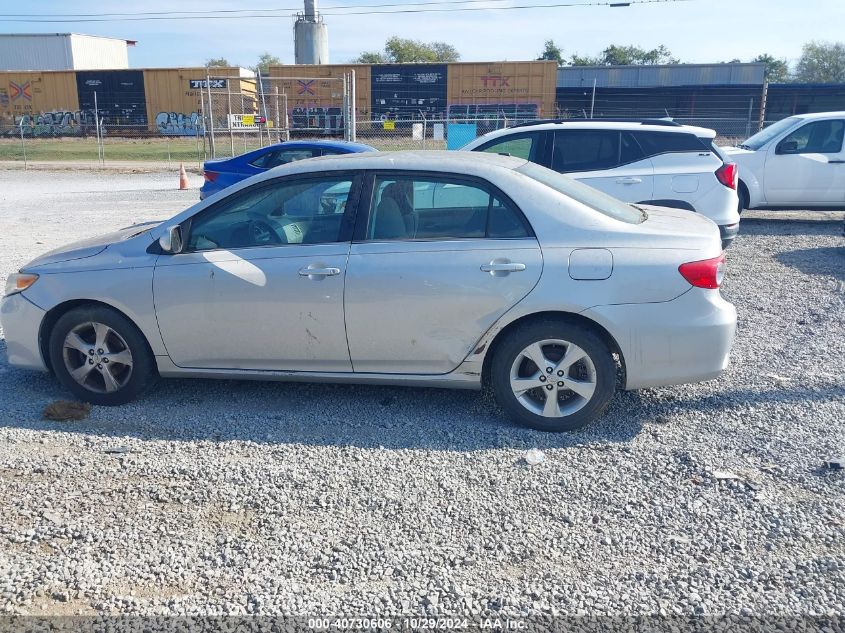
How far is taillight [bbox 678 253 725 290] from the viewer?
429 cm

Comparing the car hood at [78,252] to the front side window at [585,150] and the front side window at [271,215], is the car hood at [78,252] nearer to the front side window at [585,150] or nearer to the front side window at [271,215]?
the front side window at [271,215]

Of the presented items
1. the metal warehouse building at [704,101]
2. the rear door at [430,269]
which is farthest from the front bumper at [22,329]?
the metal warehouse building at [704,101]

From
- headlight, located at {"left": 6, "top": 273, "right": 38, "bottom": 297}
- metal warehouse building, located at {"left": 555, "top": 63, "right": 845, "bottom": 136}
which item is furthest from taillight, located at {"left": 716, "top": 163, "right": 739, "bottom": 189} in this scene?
metal warehouse building, located at {"left": 555, "top": 63, "right": 845, "bottom": 136}

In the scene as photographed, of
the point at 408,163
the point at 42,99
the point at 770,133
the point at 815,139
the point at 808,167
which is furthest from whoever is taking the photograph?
the point at 42,99

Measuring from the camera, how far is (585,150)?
9.13 m

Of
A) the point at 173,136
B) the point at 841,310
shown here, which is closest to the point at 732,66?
the point at 173,136

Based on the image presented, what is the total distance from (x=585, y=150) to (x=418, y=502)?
21.3 ft

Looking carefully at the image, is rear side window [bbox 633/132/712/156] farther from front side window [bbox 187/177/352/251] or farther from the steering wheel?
the steering wheel

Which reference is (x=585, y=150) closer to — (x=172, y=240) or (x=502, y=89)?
(x=172, y=240)

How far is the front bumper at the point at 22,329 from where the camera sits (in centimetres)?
491

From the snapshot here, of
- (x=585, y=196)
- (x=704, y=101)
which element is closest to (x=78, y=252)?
(x=585, y=196)

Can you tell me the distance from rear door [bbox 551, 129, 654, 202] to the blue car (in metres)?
4.23

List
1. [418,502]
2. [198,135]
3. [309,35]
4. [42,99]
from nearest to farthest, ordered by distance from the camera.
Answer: [418,502] → [198,135] → [42,99] → [309,35]

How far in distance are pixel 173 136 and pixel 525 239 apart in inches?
1593
